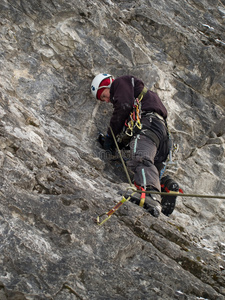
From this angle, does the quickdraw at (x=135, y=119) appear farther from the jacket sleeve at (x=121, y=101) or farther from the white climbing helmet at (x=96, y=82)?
the white climbing helmet at (x=96, y=82)

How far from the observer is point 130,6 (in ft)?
27.6

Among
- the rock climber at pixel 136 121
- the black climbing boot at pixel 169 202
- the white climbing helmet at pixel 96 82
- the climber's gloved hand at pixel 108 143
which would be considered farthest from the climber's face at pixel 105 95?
the black climbing boot at pixel 169 202

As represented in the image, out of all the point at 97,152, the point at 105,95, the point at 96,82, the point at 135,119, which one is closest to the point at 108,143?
the point at 97,152

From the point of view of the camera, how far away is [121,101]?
19.3 ft

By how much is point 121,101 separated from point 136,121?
1.64 feet

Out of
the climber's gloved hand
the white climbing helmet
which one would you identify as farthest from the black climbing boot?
the white climbing helmet

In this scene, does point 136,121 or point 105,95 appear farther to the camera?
point 105,95

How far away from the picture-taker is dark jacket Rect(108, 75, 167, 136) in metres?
5.89

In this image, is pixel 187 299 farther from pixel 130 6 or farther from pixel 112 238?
pixel 130 6

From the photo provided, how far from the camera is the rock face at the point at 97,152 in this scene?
2934 millimetres

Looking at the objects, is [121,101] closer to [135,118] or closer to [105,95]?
[135,118]

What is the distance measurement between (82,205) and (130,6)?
21.7 feet

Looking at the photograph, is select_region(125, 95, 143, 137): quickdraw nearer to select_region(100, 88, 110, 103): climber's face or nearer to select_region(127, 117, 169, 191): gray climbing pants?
select_region(127, 117, 169, 191): gray climbing pants

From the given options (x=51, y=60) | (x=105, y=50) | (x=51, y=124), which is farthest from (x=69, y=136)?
(x=105, y=50)
